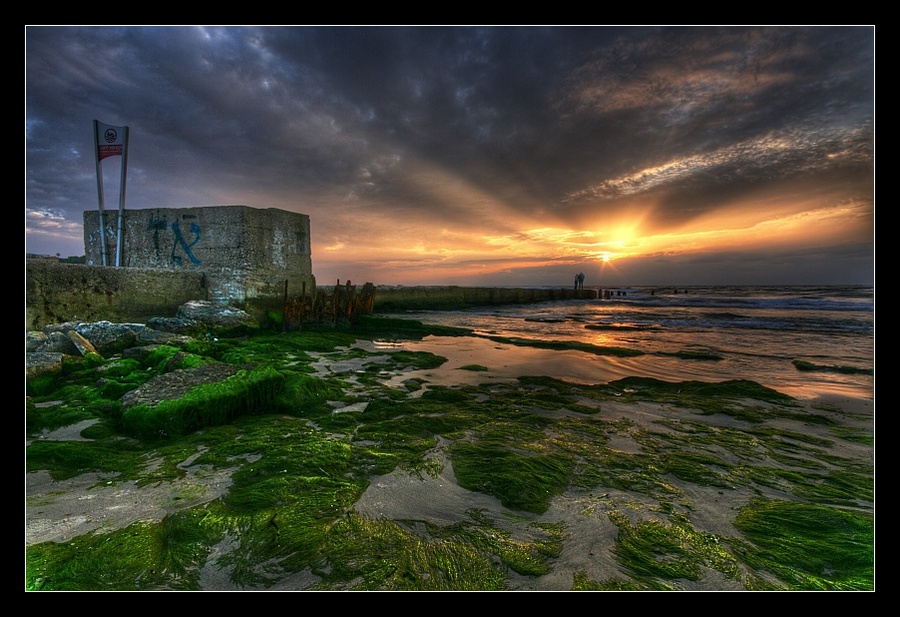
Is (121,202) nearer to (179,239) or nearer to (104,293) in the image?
(179,239)

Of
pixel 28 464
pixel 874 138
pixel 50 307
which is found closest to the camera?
pixel 874 138

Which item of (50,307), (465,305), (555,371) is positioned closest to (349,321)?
(50,307)

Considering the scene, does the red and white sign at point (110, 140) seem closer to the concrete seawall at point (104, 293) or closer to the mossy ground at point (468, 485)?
the concrete seawall at point (104, 293)

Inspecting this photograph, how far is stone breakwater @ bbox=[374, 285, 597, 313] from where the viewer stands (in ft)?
77.8

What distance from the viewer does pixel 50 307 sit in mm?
6836

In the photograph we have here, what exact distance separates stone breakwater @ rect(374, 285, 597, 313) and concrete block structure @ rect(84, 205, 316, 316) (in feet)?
38.2

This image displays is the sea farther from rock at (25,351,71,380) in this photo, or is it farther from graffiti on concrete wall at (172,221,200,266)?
graffiti on concrete wall at (172,221,200,266)

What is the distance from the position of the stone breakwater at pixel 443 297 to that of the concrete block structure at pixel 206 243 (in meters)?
11.7

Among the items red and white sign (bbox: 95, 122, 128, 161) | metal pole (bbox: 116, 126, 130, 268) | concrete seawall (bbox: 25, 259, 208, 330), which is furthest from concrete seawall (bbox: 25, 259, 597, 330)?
red and white sign (bbox: 95, 122, 128, 161)

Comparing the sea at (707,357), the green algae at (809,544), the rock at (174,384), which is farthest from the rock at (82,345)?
the green algae at (809,544)

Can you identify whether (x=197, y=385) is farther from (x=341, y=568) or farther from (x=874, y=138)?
(x=874, y=138)

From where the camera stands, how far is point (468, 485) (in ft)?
9.62

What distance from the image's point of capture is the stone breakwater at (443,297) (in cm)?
2372
